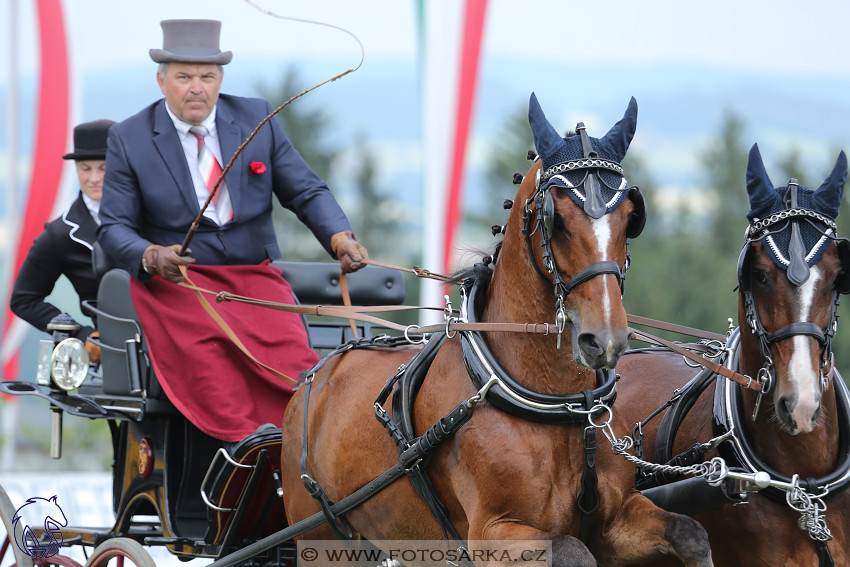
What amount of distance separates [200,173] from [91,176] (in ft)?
4.49

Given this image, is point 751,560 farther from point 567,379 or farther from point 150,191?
point 150,191

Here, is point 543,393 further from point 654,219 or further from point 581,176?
point 654,219

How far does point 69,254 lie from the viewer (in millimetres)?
5926

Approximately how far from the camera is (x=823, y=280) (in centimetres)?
335

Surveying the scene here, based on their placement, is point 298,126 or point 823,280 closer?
point 823,280

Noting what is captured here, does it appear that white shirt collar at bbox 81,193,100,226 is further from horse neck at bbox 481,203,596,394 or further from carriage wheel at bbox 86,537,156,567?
horse neck at bbox 481,203,596,394

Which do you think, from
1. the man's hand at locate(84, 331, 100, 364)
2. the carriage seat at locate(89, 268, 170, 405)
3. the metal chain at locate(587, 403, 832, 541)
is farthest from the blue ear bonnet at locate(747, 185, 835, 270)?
the man's hand at locate(84, 331, 100, 364)

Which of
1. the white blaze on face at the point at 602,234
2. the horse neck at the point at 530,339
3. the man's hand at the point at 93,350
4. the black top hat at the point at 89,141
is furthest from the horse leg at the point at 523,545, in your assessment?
the black top hat at the point at 89,141

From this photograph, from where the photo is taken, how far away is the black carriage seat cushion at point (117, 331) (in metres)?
4.83

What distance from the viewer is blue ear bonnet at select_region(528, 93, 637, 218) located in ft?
10.4

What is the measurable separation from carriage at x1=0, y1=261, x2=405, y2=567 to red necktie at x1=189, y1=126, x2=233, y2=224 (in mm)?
509

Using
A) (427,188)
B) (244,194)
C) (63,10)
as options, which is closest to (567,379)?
(244,194)

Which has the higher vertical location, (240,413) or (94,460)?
(240,413)

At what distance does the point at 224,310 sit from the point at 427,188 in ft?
19.4
